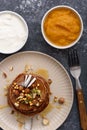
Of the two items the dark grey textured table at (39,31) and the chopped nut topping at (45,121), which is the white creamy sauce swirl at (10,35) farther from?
the chopped nut topping at (45,121)

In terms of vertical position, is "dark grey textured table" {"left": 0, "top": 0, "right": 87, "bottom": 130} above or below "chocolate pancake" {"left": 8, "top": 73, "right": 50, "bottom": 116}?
above

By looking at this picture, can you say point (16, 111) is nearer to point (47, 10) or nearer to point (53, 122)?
point (53, 122)

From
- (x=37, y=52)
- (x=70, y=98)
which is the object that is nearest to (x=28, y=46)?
(x=37, y=52)

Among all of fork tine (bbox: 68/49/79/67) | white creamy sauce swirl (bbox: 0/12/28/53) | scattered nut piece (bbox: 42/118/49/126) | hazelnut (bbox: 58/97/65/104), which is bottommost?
scattered nut piece (bbox: 42/118/49/126)

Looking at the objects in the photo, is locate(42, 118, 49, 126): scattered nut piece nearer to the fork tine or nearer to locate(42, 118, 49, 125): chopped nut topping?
locate(42, 118, 49, 125): chopped nut topping

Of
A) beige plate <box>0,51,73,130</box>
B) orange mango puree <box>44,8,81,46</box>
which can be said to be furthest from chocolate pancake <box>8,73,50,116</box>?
orange mango puree <box>44,8,81,46</box>

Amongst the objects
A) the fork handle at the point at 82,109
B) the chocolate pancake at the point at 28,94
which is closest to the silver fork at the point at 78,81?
the fork handle at the point at 82,109

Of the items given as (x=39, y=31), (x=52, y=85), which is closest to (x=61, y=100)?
(x=52, y=85)
